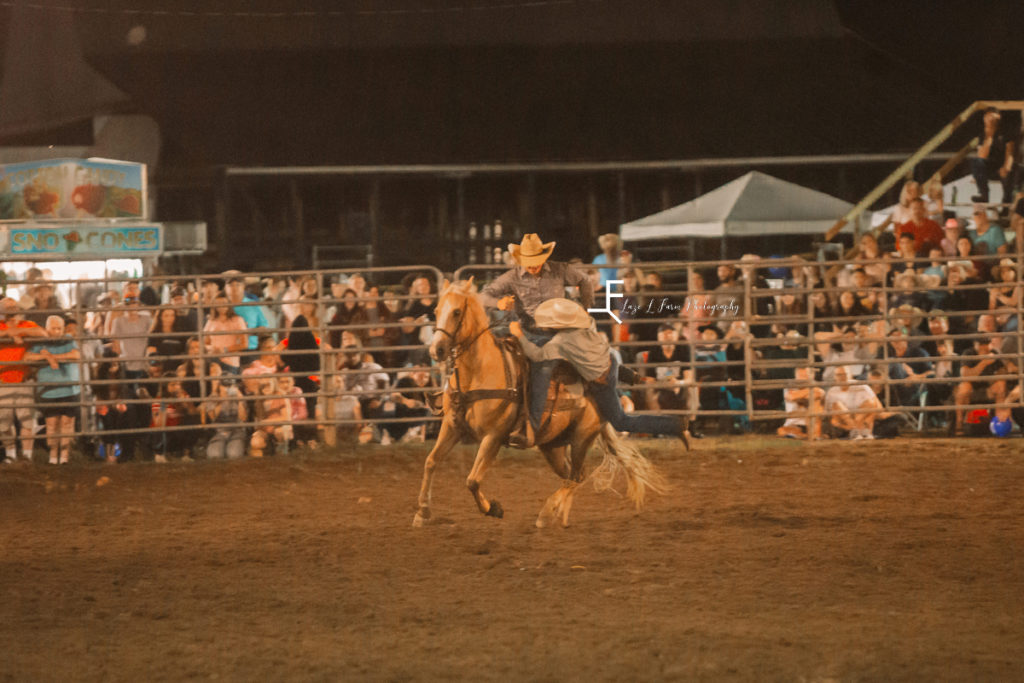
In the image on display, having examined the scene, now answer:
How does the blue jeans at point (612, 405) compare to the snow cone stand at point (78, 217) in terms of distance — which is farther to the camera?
the snow cone stand at point (78, 217)

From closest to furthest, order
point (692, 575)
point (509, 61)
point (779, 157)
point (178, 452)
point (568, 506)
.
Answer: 1. point (692, 575)
2. point (568, 506)
3. point (178, 452)
4. point (779, 157)
5. point (509, 61)

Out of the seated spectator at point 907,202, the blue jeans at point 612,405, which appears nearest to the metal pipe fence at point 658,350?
the seated spectator at point 907,202

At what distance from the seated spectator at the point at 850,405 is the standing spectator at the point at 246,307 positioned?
5.63m

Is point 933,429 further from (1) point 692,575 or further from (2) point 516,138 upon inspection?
(2) point 516,138

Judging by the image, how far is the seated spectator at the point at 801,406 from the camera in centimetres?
1244

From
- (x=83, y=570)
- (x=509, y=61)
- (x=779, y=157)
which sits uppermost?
(x=509, y=61)

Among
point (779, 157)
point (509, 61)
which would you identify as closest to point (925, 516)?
point (779, 157)

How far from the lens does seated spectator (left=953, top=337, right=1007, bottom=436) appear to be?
12406 mm

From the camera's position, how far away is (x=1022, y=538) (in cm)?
738

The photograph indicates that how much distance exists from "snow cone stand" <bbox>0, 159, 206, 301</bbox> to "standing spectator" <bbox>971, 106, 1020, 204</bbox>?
1014 cm

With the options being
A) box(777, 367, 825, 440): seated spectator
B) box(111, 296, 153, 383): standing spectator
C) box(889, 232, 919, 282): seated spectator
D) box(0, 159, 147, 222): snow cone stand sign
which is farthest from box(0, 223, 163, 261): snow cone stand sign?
box(889, 232, 919, 282): seated spectator

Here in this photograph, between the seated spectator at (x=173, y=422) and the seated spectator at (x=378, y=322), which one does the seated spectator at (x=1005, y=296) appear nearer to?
the seated spectator at (x=378, y=322)

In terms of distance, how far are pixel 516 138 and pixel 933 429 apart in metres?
12.8

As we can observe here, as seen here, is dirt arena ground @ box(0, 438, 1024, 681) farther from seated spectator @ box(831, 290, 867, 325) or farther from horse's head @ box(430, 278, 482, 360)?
seated spectator @ box(831, 290, 867, 325)
